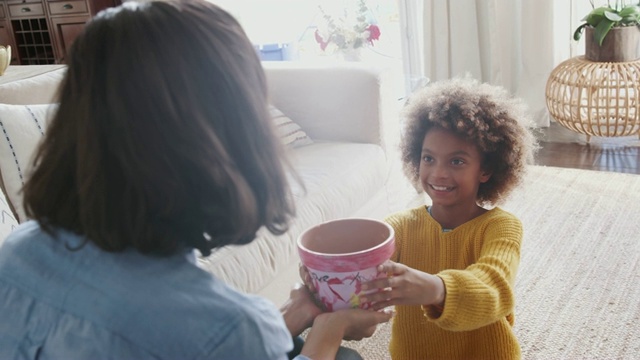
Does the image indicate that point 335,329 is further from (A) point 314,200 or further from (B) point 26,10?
(B) point 26,10

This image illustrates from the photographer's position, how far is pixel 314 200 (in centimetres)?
179

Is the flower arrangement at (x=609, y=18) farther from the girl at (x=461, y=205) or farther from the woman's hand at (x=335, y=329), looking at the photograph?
the woman's hand at (x=335, y=329)

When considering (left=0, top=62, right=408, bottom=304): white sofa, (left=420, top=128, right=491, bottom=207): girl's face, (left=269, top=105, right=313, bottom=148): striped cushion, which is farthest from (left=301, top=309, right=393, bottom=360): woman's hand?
(left=269, top=105, right=313, bottom=148): striped cushion

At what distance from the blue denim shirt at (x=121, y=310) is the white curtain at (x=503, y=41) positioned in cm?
308

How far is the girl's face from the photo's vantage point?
4.34 feet

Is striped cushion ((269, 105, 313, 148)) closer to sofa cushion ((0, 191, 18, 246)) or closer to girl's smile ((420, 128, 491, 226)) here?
girl's smile ((420, 128, 491, 226))

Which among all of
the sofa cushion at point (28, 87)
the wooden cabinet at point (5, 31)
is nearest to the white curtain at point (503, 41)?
the sofa cushion at point (28, 87)

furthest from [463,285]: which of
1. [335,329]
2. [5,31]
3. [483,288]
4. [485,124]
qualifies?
[5,31]

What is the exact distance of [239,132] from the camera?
0.69 meters

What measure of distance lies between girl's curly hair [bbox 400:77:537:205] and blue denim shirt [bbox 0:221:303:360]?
0.76m

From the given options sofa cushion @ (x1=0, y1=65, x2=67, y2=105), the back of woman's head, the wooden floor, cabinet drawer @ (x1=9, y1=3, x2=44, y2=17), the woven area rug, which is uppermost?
cabinet drawer @ (x1=9, y1=3, x2=44, y2=17)

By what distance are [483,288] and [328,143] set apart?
46.7 inches

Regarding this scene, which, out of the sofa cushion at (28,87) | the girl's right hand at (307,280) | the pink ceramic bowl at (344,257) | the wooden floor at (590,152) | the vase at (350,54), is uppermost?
the sofa cushion at (28,87)

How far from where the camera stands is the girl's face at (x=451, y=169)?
1.32 meters
